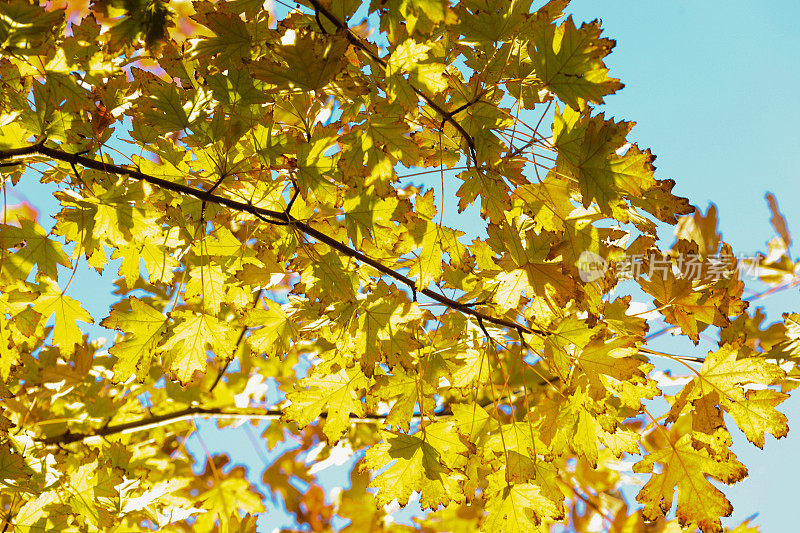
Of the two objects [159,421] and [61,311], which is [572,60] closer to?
[61,311]

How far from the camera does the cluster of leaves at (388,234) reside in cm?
112

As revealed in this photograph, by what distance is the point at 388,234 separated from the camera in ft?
4.43

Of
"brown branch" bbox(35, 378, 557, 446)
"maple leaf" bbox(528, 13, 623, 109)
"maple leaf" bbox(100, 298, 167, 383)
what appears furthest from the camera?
"brown branch" bbox(35, 378, 557, 446)

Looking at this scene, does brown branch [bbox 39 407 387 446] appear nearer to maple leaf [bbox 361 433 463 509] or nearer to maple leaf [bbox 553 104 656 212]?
maple leaf [bbox 361 433 463 509]

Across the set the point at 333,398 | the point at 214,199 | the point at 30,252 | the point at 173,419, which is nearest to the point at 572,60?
the point at 214,199

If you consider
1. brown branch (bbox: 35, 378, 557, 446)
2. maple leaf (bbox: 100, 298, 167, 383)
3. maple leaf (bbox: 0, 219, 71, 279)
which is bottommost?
maple leaf (bbox: 100, 298, 167, 383)

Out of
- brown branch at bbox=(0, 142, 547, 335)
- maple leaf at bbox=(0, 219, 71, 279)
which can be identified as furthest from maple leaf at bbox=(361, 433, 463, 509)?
maple leaf at bbox=(0, 219, 71, 279)

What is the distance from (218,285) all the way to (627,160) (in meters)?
0.97

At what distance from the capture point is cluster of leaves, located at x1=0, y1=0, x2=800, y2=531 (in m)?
1.12

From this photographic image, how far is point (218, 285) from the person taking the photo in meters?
1.36

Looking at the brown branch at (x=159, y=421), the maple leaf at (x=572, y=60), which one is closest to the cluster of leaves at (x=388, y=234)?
the maple leaf at (x=572, y=60)

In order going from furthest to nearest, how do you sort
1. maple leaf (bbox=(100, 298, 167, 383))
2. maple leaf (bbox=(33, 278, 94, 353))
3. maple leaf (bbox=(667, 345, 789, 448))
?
maple leaf (bbox=(33, 278, 94, 353)), maple leaf (bbox=(100, 298, 167, 383)), maple leaf (bbox=(667, 345, 789, 448))

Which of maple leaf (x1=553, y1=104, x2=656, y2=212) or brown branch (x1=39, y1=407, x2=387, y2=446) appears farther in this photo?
brown branch (x1=39, y1=407, x2=387, y2=446)

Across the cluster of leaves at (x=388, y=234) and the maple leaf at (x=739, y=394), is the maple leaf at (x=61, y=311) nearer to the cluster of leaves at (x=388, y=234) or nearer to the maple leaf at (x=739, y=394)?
the cluster of leaves at (x=388, y=234)
